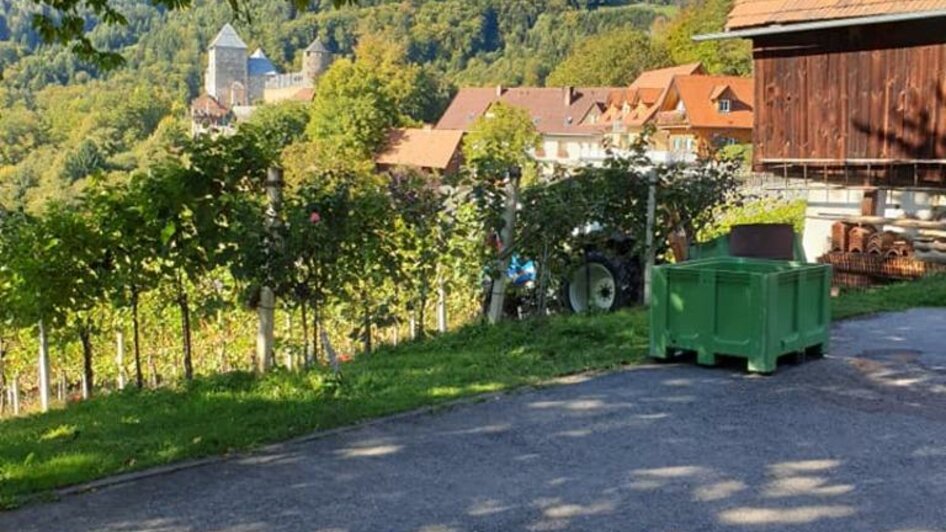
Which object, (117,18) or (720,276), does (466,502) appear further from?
(117,18)

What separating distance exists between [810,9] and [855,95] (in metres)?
1.88

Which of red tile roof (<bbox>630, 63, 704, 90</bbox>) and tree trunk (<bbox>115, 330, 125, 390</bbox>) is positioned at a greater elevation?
red tile roof (<bbox>630, 63, 704, 90</bbox>)

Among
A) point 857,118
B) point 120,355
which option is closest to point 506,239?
point 120,355

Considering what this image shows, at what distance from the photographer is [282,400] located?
7.41 m

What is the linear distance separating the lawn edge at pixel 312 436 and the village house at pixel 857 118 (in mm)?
11470

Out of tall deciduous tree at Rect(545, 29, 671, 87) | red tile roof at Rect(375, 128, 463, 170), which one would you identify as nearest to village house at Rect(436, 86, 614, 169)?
tall deciduous tree at Rect(545, 29, 671, 87)

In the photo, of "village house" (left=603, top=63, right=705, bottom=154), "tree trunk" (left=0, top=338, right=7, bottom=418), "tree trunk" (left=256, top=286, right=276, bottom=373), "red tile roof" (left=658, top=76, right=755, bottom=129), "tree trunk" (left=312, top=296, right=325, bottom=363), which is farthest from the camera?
"village house" (left=603, top=63, right=705, bottom=154)

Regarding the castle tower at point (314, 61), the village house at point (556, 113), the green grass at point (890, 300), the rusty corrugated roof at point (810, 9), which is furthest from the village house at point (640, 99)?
the castle tower at point (314, 61)

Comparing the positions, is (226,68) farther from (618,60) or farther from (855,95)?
(855,95)

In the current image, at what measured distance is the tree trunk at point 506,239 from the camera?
10953 millimetres

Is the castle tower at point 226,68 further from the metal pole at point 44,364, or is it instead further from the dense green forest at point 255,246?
the metal pole at point 44,364

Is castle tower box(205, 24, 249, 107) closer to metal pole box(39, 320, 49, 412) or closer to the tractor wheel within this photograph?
the tractor wheel

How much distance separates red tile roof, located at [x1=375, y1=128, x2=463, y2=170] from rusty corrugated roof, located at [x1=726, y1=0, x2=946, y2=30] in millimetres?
60280

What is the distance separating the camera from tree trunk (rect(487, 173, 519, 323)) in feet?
35.9
